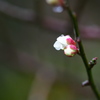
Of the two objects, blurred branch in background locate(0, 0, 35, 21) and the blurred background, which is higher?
blurred branch in background locate(0, 0, 35, 21)

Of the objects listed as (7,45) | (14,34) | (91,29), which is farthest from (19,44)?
(91,29)

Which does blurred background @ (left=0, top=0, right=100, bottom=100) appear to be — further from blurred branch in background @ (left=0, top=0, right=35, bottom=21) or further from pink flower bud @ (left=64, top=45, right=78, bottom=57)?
pink flower bud @ (left=64, top=45, right=78, bottom=57)

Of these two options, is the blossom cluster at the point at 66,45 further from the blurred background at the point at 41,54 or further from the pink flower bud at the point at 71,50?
the blurred background at the point at 41,54

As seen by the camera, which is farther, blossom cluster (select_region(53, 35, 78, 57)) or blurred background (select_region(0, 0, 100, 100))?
blurred background (select_region(0, 0, 100, 100))

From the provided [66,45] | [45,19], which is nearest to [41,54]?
[45,19]

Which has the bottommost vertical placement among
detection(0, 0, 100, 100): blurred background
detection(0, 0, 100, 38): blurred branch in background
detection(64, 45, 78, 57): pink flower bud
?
detection(0, 0, 100, 100): blurred background

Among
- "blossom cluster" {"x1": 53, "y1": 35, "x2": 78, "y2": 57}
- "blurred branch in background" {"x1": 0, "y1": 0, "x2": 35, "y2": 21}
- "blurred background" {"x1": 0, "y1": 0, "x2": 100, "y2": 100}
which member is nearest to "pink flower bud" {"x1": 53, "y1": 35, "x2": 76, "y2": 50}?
"blossom cluster" {"x1": 53, "y1": 35, "x2": 78, "y2": 57}

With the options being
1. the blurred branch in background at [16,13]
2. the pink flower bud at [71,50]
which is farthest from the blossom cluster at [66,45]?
the blurred branch in background at [16,13]
